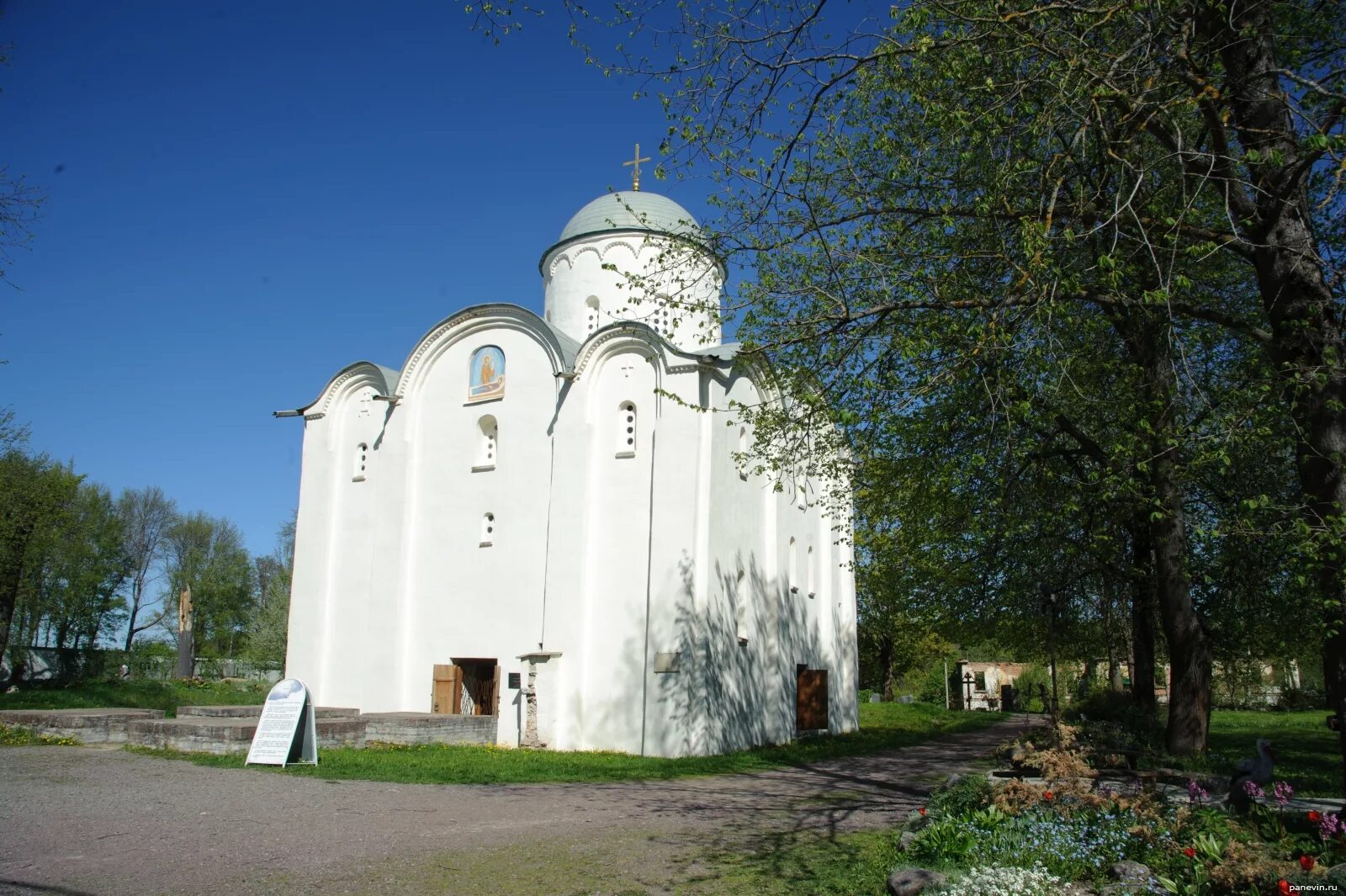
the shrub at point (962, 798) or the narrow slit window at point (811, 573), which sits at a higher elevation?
the narrow slit window at point (811, 573)

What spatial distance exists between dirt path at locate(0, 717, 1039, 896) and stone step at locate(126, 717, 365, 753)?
785 millimetres

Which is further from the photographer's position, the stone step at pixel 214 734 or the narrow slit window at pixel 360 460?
the narrow slit window at pixel 360 460

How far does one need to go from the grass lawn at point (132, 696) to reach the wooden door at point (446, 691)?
791 cm

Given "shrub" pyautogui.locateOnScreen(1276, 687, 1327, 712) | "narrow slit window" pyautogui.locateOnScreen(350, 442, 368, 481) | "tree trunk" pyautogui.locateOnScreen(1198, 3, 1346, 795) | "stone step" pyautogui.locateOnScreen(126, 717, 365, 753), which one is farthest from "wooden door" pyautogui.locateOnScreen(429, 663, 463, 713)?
"shrub" pyautogui.locateOnScreen(1276, 687, 1327, 712)

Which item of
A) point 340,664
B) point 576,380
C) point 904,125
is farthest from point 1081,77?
point 340,664

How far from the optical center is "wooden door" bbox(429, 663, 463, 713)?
17.7 metres

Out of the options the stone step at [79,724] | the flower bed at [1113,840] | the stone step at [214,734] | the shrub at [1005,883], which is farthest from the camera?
the stone step at [79,724]

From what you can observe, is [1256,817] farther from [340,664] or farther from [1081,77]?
[340,664]

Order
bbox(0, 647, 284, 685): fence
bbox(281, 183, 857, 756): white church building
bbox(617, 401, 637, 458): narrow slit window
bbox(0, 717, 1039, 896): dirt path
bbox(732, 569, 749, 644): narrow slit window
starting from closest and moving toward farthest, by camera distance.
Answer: bbox(0, 717, 1039, 896): dirt path < bbox(281, 183, 857, 756): white church building < bbox(732, 569, 749, 644): narrow slit window < bbox(617, 401, 637, 458): narrow slit window < bbox(0, 647, 284, 685): fence

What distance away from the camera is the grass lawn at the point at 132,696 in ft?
81.2

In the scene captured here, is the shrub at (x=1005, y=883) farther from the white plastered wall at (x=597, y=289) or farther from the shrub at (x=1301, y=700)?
the shrub at (x=1301, y=700)

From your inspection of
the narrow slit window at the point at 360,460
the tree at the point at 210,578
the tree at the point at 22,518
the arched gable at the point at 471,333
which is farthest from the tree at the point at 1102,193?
the tree at the point at 210,578

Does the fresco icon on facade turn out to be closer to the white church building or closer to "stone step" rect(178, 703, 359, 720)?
the white church building

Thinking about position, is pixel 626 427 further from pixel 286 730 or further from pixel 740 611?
pixel 286 730
